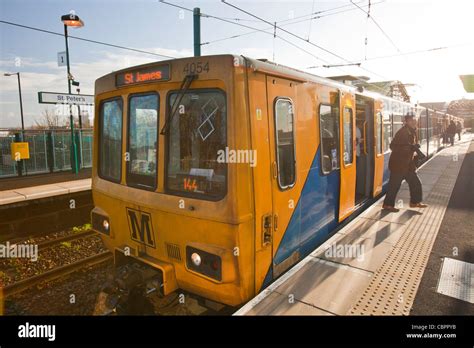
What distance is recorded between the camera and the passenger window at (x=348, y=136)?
5.42 metres

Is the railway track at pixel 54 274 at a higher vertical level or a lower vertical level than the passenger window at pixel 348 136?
lower

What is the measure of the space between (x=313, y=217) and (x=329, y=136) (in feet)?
4.29

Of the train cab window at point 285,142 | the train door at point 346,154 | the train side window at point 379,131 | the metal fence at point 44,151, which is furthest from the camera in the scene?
the metal fence at point 44,151

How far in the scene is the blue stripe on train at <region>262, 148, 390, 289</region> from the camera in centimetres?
375

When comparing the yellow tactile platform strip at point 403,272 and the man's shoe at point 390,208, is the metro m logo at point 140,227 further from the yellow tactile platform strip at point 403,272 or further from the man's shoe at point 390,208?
the man's shoe at point 390,208

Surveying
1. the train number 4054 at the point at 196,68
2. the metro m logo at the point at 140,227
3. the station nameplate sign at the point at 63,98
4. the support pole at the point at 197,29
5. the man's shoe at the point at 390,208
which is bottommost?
the man's shoe at the point at 390,208

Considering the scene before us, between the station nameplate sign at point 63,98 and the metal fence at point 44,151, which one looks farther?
the metal fence at point 44,151

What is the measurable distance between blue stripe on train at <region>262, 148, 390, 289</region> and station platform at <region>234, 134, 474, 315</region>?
0.17 meters

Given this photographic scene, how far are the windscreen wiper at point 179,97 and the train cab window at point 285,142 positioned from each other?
974mm

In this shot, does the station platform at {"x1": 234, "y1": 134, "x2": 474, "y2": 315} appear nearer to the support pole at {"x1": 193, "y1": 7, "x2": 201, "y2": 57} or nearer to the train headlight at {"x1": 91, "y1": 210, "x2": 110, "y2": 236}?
the train headlight at {"x1": 91, "y1": 210, "x2": 110, "y2": 236}

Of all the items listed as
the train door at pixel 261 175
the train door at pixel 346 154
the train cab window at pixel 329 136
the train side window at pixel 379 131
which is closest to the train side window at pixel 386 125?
the train side window at pixel 379 131

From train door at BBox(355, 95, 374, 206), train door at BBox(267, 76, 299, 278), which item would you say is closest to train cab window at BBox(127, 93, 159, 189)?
train door at BBox(267, 76, 299, 278)

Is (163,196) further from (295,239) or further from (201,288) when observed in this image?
(295,239)
